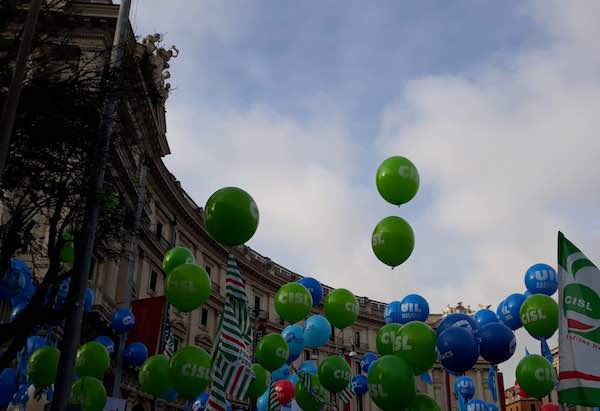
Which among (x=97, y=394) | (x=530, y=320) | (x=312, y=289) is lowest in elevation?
(x=97, y=394)

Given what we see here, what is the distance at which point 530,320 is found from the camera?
1310 centimetres

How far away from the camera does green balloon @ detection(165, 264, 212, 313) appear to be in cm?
1202

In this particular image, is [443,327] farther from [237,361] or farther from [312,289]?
[312,289]

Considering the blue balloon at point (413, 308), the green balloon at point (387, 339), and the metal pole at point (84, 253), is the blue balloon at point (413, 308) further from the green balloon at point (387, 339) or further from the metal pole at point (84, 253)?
the metal pole at point (84, 253)

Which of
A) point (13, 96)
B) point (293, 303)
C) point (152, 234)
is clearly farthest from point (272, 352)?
point (152, 234)

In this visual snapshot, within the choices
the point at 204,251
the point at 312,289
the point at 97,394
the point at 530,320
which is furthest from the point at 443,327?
the point at 204,251

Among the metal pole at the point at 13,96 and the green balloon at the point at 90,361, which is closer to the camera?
the metal pole at the point at 13,96

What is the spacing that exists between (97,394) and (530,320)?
921 cm

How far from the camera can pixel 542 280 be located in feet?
48.4

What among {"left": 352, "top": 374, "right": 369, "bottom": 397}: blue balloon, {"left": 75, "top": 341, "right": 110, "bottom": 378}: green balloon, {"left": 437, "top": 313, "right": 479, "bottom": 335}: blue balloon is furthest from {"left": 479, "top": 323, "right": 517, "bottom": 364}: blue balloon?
{"left": 352, "top": 374, "right": 369, "bottom": 397}: blue balloon

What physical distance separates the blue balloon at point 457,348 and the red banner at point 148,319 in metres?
9.29

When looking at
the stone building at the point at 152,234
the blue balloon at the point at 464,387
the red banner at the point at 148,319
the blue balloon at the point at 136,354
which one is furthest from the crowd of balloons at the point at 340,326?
the blue balloon at the point at 464,387

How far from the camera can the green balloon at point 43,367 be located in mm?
11227

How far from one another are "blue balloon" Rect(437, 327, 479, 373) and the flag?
3.69 metres
